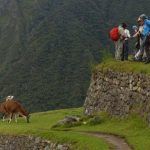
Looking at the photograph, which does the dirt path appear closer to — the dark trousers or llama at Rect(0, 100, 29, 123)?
the dark trousers

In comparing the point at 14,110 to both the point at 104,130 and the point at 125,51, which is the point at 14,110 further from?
the point at 104,130

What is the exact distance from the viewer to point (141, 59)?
1102 inches

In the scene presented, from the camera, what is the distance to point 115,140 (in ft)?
72.8

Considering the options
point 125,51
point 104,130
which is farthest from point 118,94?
point 125,51

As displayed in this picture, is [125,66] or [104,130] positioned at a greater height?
[125,66]

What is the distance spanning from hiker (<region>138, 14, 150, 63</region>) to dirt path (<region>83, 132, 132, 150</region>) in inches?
201

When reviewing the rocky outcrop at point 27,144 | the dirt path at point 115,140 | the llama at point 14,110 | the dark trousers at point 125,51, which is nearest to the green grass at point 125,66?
the dark trousers at point 125,51

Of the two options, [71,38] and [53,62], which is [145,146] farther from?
[71,38]

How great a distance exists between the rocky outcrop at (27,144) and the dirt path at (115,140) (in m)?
1.82

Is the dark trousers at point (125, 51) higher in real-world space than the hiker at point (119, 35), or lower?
lower

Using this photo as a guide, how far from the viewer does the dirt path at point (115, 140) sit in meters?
Answer: 20.6

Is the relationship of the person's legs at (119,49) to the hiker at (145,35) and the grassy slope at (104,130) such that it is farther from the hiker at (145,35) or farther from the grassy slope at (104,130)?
the grassy slope at (104,130)

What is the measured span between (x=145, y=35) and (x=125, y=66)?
1.93m

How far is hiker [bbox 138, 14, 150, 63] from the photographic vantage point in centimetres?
2695
